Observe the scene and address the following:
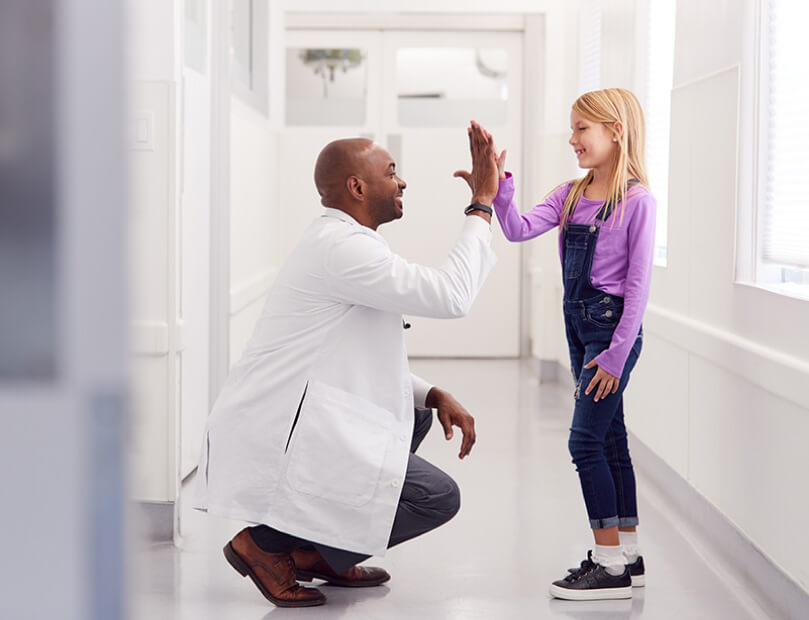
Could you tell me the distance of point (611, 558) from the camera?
2.31 meters

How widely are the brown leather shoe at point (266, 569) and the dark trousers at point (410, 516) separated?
0.07ft

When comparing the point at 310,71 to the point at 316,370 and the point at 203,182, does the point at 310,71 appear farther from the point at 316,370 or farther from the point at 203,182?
the point at 316,370

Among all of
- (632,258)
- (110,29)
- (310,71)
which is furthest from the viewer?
(310,71)

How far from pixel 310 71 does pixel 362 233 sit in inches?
183

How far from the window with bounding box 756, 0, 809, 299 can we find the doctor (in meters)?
0.76

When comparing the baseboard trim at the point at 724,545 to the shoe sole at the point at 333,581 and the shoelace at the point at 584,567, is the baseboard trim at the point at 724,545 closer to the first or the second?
the shoelace at the point at 584,567

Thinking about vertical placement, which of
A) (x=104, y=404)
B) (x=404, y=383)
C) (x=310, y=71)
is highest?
(x=310, y=71)

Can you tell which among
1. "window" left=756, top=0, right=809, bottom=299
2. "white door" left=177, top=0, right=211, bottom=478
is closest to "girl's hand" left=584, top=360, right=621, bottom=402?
"window" left=756, top=0, right=809, bottom=299

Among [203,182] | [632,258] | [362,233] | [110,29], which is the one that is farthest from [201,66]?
[110,29]

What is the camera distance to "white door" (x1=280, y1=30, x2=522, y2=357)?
6.52m

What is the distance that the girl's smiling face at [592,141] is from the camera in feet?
7.59

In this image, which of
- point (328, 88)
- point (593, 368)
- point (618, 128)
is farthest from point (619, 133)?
point (328, 88)

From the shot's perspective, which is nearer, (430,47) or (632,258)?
(632,258)

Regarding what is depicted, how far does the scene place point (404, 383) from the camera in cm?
220
